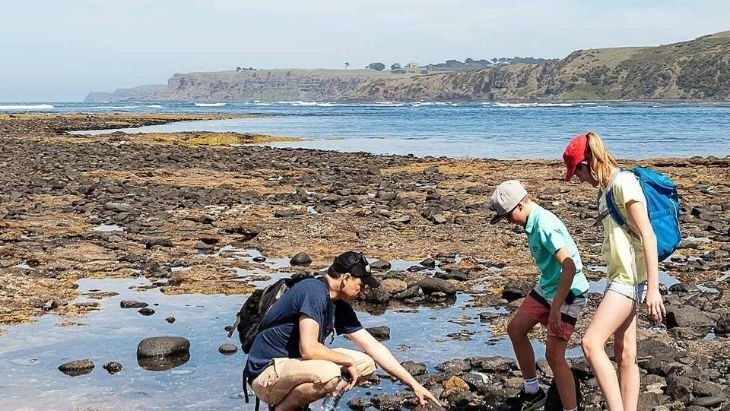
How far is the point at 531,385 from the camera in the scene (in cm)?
856

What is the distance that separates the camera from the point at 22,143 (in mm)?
47438

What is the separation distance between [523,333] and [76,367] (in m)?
5.14

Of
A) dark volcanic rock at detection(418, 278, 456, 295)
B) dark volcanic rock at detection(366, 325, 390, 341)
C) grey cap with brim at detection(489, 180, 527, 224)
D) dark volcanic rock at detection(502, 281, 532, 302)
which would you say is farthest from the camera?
dark volcanic rock at detection(418, 278, 456, 295)

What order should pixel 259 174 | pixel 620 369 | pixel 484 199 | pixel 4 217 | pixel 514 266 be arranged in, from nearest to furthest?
pixel 620 369 → pixel 514 266 → pixel 4 217 → pixel 484 199 → pixel 259 174

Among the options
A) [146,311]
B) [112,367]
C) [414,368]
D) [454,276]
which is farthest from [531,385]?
[454,276]

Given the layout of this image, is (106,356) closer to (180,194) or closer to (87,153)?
(180,194)

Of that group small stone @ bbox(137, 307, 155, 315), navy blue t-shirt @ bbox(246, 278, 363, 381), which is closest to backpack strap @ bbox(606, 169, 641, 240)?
navy blue t-shirt @ bbox(246, 278, 363, 381)

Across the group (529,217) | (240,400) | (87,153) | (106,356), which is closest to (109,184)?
(87,153)

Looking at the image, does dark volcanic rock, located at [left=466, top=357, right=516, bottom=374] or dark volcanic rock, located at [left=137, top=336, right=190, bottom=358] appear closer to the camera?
dark volcanic rock, located at [left=466, top=357, right=516, bottom=374]

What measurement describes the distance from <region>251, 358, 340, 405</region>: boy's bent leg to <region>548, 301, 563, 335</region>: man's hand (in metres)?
1.80

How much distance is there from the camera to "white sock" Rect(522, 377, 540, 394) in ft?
28.1

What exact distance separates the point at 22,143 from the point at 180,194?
81.6ft

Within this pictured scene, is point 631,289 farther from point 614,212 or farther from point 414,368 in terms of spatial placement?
point 414,368

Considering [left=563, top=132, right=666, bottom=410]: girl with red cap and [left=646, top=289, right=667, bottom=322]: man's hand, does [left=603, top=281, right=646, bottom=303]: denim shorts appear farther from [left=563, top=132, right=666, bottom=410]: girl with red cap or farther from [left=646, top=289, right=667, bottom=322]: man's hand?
[left=646, top=289, right=667, bottom=322]: man's hand
